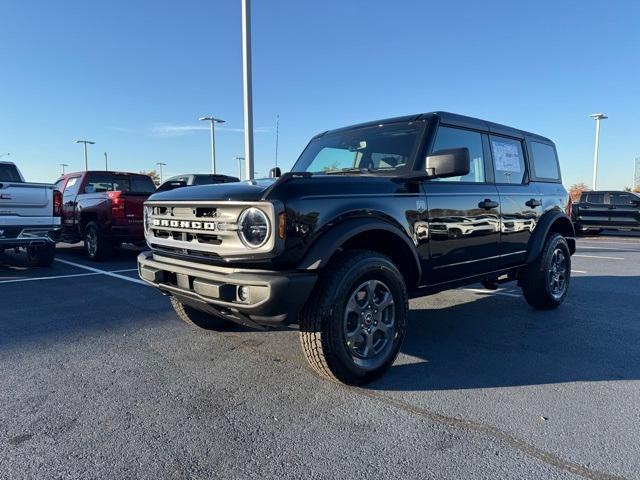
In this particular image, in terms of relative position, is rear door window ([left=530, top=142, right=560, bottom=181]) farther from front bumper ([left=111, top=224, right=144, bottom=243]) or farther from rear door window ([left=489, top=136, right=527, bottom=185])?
front bumper ([left=111, top=224, right=144, bottom=243])

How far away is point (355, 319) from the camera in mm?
3311

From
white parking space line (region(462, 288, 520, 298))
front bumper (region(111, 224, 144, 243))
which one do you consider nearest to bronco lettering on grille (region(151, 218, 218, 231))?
white parking space line (region(462, 288, 520, 298))

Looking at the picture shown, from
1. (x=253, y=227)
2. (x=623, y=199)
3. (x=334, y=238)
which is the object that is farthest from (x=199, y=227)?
(x=623, y=199)

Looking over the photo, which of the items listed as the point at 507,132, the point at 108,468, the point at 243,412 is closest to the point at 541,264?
the point at 507,132

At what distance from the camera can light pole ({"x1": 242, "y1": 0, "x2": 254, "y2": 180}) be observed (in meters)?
12.6

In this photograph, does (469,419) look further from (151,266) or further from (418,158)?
(151,266)

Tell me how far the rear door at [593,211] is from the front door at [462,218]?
14.9m

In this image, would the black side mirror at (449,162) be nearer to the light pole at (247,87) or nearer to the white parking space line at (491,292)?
the white parking space line at (491,292)

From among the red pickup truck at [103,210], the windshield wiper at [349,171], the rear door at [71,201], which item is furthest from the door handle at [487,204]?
the rear door at [71,201]

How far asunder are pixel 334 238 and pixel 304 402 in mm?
1076

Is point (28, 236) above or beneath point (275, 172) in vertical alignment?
beneath

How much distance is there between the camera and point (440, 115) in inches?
162

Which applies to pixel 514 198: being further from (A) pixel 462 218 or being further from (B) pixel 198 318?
(B) pixel 198 318

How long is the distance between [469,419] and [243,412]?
1.36 m
